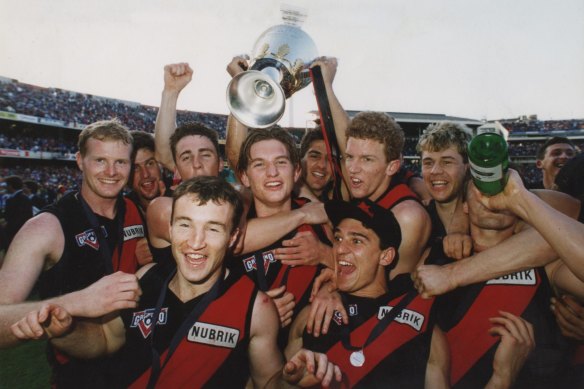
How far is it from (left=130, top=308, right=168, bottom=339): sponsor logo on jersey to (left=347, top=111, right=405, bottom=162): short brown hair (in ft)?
5.99

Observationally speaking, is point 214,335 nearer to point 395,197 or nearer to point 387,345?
point 387,345

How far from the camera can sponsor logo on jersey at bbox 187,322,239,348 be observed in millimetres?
2232

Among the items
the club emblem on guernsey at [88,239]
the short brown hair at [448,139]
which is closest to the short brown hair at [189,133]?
the club emblem on guernsey at [88,239]

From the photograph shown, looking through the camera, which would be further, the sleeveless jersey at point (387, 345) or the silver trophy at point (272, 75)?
the silver trophy at point (272, 75)

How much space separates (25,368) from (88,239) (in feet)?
10.1

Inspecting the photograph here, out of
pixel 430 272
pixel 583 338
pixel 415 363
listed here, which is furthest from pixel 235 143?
pixel 583 338

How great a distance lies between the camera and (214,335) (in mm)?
2250

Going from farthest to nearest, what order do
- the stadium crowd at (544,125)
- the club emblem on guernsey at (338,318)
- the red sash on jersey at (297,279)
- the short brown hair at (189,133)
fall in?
the stadium crowd at (544,125), the short brown hair at (189,133), the red sash on jersey at (297,279), the club emblem on guernsey at (338,318)

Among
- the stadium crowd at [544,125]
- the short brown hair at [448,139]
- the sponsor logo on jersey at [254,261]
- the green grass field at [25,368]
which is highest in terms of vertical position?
the stadium crowd at [544,125]

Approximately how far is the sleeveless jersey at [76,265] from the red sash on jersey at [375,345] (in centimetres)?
144

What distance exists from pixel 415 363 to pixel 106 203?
255cm

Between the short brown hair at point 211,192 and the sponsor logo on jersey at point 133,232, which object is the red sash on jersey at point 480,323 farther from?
the sponsor logo on jersey at point 133,232

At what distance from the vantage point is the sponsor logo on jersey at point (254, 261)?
2.86m

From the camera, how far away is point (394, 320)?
2.39 metres
